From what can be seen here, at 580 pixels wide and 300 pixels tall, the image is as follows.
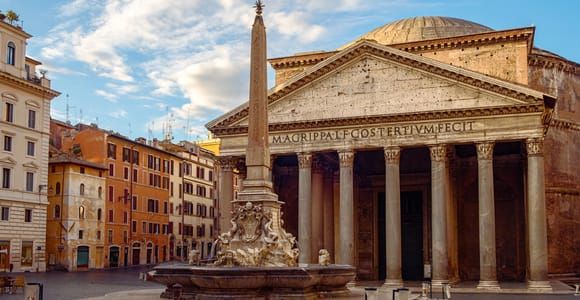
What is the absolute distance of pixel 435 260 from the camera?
26859 mm

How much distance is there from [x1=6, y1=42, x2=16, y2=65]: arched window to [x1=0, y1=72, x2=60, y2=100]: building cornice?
97 centimetres

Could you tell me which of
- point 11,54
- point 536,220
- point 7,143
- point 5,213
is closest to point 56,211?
point 5,213

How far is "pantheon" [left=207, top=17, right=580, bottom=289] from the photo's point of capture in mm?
26641

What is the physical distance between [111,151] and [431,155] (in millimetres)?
24202

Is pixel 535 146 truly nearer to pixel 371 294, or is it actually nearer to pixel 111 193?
pixel 371 294

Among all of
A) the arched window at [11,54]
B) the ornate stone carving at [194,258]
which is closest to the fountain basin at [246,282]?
the ornate stone carving at [194,258]

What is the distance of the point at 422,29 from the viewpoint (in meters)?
39.0

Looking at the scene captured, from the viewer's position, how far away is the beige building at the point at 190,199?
53875 mm

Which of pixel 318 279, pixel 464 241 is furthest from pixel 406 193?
pixel 318 279

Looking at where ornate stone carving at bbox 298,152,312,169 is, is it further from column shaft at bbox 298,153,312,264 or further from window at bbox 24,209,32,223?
window at bbox 24,209,32,223

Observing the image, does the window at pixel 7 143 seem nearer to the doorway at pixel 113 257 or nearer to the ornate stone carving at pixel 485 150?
the doorway at pixel 113 257

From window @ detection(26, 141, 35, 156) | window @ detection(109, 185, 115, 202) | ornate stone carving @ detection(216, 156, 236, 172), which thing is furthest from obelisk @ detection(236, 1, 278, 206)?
window @ detection(109, 185, 115, 202)

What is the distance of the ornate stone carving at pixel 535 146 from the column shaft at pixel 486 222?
137 centimetres

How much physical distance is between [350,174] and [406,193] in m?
6.61
